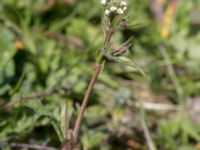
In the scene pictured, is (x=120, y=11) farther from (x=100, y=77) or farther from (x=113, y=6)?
(x=100, y=77)

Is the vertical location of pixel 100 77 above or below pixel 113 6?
below

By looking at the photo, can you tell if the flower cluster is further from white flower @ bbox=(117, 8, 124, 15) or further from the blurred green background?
the blurred green background

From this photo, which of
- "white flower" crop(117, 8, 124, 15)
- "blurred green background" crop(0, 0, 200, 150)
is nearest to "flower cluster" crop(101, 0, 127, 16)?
"white flower" crop(117, 8, 124, 15)

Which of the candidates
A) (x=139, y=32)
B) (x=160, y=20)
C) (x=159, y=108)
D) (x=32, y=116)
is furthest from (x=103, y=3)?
(x=160, y=20)

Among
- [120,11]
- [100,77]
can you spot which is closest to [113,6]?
[120,11]

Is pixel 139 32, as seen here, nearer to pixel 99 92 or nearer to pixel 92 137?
pixel 99 92

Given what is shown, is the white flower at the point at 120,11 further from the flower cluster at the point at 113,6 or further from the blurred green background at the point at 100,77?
the blurred green background at the point at 100,77

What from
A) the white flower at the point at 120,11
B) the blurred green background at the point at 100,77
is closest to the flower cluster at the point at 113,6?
the white flower at the point at 120,11
